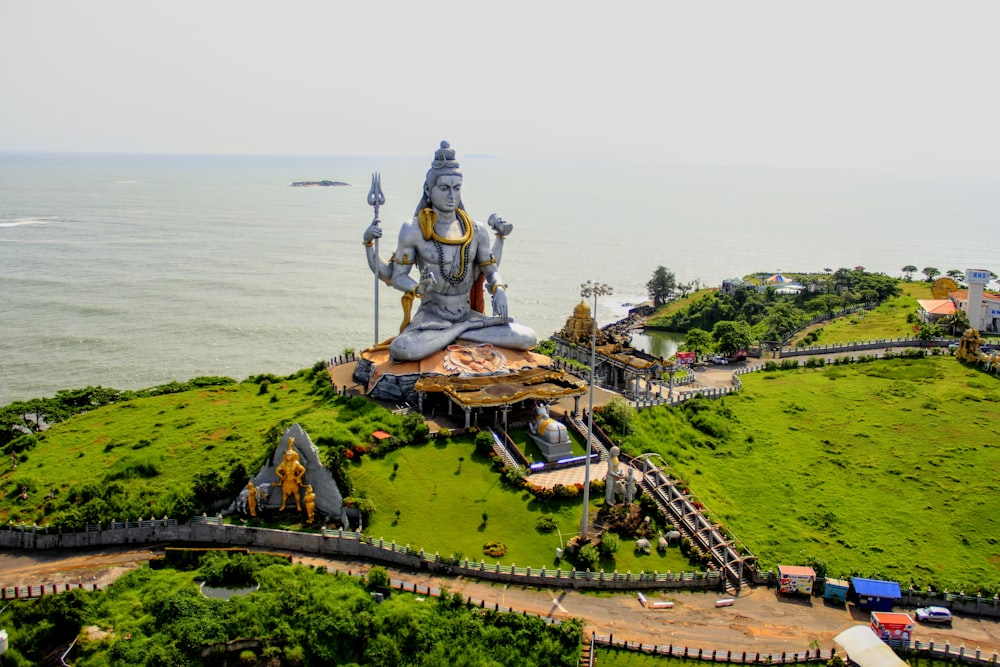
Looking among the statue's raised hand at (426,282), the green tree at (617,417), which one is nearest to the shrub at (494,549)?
the green tree at (617,417)

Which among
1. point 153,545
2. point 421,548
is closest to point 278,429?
point 153,545

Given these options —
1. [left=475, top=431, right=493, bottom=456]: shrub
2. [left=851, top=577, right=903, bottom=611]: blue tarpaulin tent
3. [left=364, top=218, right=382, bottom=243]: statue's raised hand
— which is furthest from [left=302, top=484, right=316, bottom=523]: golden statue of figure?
[left=851, top=577, right=903, bottom=611]: blue tarpaulin tent

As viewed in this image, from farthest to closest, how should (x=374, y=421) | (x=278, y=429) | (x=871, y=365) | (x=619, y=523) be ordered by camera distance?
→ (x=871, y=365) < (x=374, y=421) < (x=278, y=429) < (x=619, y=523)

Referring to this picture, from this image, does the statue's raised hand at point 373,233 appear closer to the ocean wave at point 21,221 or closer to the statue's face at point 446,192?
the statue's face at point 446,192

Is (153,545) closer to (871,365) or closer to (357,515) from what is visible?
(357,515)

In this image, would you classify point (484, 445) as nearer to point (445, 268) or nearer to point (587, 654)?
point (445, 268)

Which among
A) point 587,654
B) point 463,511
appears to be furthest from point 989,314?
point 587,654
